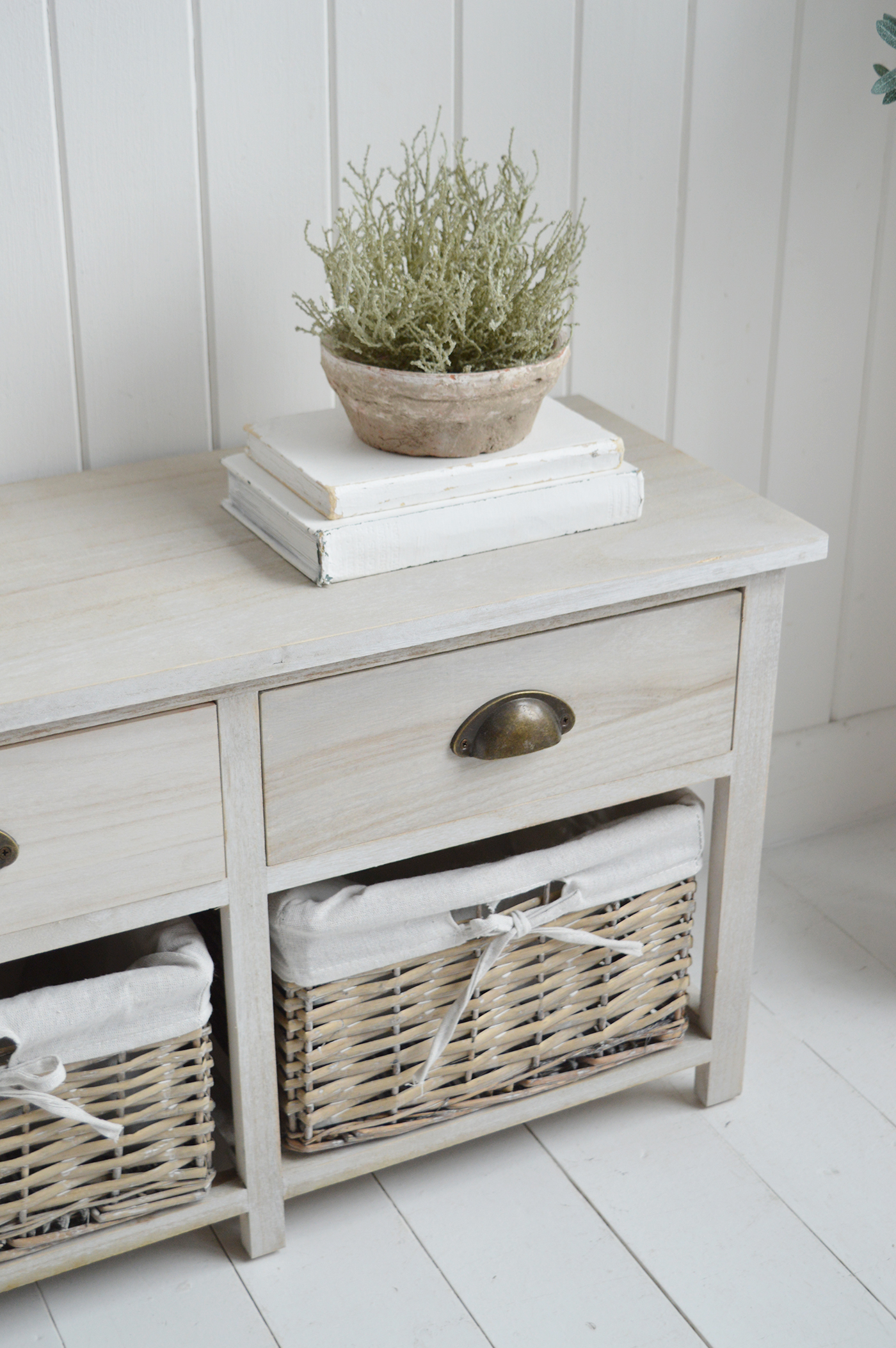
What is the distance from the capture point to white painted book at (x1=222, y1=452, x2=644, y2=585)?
3.83ft

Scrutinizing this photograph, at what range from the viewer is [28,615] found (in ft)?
3.70

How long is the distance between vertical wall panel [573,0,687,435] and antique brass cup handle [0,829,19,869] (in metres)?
0.86

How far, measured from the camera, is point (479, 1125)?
4.61ft

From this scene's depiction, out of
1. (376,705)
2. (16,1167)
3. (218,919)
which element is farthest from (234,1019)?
(376,705)

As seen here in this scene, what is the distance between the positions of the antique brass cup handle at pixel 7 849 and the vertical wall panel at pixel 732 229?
0.97 metres

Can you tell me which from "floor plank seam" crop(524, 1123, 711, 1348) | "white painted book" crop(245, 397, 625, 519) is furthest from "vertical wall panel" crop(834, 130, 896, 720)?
"floor plank seam" crop(524, 1123, 711, 1348)

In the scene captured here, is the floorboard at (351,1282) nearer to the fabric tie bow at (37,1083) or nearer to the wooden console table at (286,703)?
the wooden console table at (286,703)

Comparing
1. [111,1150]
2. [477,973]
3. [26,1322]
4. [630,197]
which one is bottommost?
[26,1322]

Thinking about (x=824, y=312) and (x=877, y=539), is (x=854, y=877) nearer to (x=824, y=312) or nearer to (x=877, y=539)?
(x=877, y=539)

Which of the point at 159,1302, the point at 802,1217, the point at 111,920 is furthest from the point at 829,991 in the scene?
the point at 111,920

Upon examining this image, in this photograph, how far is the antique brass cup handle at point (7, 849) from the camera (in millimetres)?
1060

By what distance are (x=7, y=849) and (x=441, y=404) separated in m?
0.49

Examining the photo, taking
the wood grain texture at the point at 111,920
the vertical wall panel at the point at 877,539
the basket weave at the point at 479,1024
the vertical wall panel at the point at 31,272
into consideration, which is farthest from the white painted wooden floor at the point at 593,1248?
the vertical wall panel at the point at 31,272

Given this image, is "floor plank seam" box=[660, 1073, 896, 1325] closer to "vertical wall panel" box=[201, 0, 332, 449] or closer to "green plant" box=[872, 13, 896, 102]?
"vertical wall panel" box=[201, 0, 332, 449]
